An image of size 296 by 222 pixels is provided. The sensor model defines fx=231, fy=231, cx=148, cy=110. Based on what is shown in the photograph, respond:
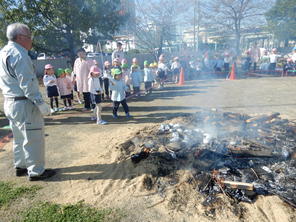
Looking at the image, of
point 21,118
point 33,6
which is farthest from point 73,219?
point 33,6

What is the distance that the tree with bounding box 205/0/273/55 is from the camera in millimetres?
18297

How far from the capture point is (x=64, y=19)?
12.7 metres

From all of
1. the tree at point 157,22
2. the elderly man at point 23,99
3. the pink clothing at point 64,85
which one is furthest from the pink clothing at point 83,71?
the tree at point 157,22

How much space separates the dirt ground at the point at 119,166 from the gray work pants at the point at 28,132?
0.36 meters

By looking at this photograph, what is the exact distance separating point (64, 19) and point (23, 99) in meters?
10.8

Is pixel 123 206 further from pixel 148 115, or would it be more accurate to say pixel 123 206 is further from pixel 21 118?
pixel 148 115

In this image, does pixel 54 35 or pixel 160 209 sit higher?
pixel 54 35

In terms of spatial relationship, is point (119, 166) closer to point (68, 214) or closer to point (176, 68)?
point (68, 214)

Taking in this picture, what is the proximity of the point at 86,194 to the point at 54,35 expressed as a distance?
1252cm

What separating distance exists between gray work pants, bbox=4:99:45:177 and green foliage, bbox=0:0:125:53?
34.8 feet

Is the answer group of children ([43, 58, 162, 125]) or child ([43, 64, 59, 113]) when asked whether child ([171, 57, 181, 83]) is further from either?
child ([43, 64, 59, 113])

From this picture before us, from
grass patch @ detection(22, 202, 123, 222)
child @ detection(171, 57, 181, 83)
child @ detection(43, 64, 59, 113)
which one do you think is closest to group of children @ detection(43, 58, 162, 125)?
child @ detection(43, 64, 59, 113)

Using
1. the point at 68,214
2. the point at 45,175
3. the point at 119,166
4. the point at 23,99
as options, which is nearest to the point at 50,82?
the point at 23,99

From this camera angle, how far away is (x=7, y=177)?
12.9 feet
